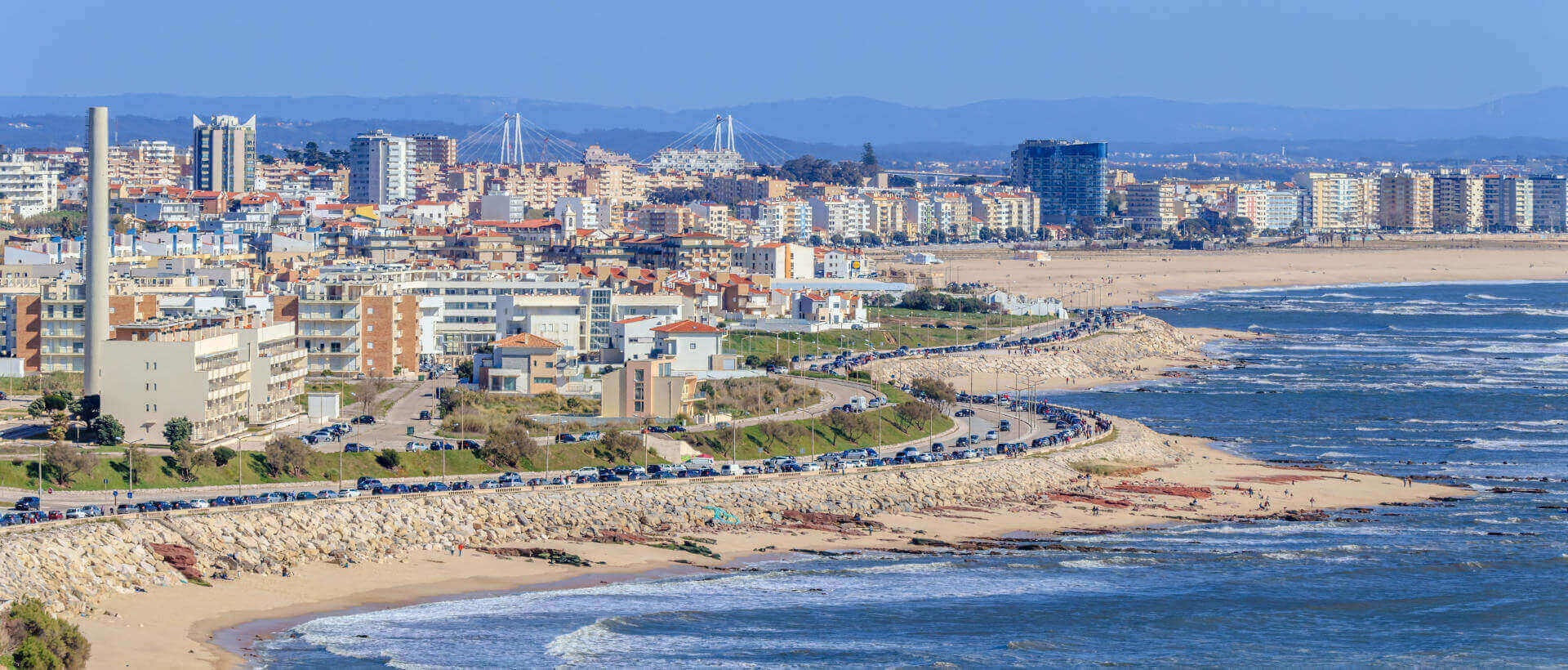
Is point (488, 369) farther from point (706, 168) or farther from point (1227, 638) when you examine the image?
point (706, 168)

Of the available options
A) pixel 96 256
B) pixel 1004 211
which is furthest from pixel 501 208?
pixel 96 256

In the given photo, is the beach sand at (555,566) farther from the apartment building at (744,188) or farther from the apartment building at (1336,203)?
the apartment building at (1336,203)

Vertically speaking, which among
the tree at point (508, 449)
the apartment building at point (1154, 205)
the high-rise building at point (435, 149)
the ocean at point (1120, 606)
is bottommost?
the ocean at point (1120, 606)

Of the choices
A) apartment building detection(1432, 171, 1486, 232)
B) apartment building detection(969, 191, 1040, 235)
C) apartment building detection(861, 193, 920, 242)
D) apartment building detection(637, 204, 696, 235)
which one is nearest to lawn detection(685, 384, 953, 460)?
apartment building detection(637, 204, 696, 235)

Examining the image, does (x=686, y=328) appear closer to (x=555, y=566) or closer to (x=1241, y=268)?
(x=555, y=566)

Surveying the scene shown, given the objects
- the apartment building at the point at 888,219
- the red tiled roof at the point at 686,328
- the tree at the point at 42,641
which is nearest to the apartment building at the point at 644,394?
the red tiled roof at the point at 686,328
